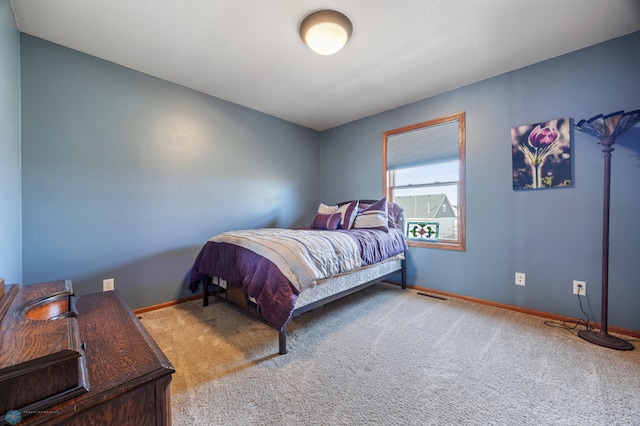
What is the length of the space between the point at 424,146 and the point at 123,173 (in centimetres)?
343

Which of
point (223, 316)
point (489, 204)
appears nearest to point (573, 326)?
point (489, 204)

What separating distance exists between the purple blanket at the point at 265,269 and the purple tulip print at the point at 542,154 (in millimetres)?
1405

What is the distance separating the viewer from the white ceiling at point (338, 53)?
1810 mm

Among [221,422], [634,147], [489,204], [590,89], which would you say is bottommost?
[221,422]

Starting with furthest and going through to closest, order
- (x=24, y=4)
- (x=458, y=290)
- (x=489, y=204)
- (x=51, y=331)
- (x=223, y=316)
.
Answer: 1. (x=458, y=290)
2. (x=489, y=204)
3. (x=223, y=316)
4. (x=24, y=4)
5. (x=51, y=331)

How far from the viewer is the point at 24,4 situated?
1777 millimetres

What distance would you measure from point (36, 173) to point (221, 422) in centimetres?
247

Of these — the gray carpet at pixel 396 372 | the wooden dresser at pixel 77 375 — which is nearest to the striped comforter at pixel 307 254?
the gray carpet at pixel 396 372

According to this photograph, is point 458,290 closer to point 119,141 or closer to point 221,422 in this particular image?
point 221,422


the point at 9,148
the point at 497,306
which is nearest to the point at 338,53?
the point at 9,148

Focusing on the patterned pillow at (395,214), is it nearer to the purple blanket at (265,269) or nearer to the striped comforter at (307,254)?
the purple blanket at (265,269)

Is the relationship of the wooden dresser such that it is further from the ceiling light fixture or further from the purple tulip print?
the purple tulip print

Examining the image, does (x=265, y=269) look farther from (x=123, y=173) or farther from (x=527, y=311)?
(x=527, y=311)

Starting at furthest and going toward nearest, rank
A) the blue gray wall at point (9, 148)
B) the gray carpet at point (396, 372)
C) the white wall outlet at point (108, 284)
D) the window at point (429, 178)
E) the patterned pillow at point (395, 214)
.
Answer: the patterned pillow at point (395, 214) < the window at point (429, 178) < the white wall outlet at point (108, 284) < the blue gray wall at point (9, 148) < the gray carpet at point (396, 372)
